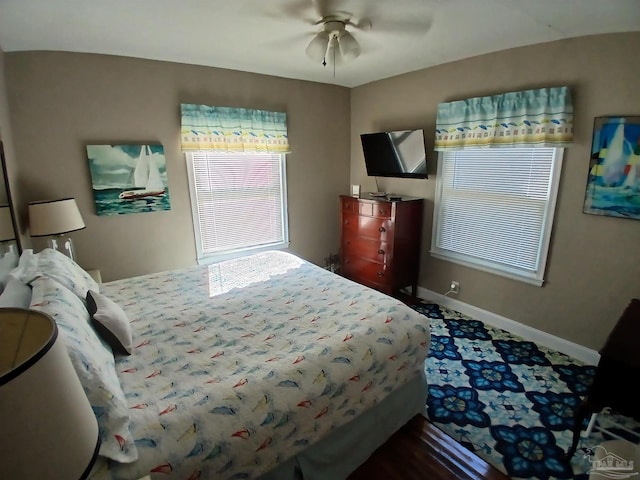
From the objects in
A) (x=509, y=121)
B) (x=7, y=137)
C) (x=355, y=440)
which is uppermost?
(x=509, y=121)

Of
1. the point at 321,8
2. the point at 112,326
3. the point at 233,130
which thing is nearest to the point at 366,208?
the point at 233,130

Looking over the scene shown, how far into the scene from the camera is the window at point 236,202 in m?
3.32

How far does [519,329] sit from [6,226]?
397 cm

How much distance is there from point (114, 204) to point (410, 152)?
114 inches

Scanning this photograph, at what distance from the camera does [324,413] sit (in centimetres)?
144

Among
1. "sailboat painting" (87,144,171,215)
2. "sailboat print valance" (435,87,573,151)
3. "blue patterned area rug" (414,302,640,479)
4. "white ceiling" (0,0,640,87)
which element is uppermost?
"white ceiling" (0,0,640,87)

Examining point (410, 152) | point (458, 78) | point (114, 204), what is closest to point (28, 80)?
point (114, 204)

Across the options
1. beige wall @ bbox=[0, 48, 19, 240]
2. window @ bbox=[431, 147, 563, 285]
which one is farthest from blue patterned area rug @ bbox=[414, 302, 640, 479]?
beige wall @ bbox=[0, 48, 19, 240]

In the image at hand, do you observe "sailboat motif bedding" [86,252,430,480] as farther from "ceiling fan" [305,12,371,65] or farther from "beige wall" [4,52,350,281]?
"ceiling fan" [305,12,371,65]

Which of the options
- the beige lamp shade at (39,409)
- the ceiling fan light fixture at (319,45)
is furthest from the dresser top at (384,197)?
the beige lamp shade at (39,409)

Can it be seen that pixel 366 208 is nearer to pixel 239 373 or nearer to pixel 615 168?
pixel 615 168

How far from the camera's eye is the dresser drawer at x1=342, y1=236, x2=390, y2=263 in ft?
11.4

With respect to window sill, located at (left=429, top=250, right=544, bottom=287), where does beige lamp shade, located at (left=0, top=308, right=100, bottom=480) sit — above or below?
above

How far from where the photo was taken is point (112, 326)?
1545 mm
